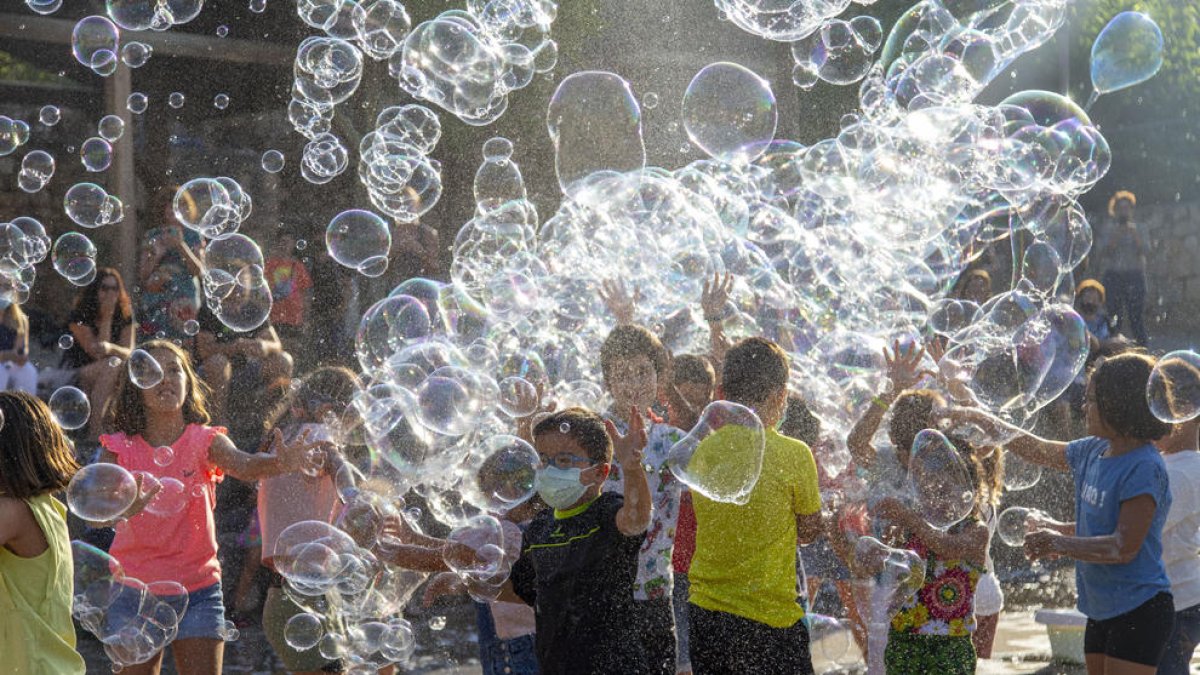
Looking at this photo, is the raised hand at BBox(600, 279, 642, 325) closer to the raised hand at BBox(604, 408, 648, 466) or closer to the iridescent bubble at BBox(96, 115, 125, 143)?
the raised hand at BBox(604, 408, 648, 466)

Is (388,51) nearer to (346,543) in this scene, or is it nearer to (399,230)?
(399,230)

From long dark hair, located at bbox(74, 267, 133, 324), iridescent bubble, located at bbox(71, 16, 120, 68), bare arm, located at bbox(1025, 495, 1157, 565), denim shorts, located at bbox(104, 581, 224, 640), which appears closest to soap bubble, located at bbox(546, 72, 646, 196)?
denim shorts, located at bbox(104, 581, 224, 640)

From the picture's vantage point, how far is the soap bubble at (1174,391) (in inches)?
159

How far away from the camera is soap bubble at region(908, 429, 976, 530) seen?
159 inches

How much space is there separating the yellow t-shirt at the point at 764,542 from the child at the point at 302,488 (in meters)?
1.23

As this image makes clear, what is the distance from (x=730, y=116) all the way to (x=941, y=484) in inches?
74.2

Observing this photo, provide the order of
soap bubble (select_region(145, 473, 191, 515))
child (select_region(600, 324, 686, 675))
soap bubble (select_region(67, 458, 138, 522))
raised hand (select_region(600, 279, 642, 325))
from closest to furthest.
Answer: soap bubble (select_region(67, 458, 138, 522)), child (select_region(600, 324, 686, 675)), soap bubble (select_region(145, 473, 191, 515)), raised hand (select_region(600, 279, 642, 325))

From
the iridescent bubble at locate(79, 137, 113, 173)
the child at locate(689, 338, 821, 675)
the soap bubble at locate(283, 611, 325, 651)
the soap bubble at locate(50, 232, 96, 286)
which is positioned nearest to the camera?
the child at locate(689, 338, 821, 675)

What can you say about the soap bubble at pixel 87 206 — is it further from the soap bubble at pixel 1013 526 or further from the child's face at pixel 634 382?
the soap bubble at pixel 1013 526

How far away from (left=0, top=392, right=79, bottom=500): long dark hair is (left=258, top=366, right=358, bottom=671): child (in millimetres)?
941

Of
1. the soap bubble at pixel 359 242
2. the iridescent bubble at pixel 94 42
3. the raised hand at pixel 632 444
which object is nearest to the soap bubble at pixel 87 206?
the iridescent bubble at pixel 94 42

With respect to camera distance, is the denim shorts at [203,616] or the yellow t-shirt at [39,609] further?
the denim shorts at [203,616]

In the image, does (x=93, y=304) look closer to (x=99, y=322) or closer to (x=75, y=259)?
(x=99, y=322)

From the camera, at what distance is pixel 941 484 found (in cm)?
403
